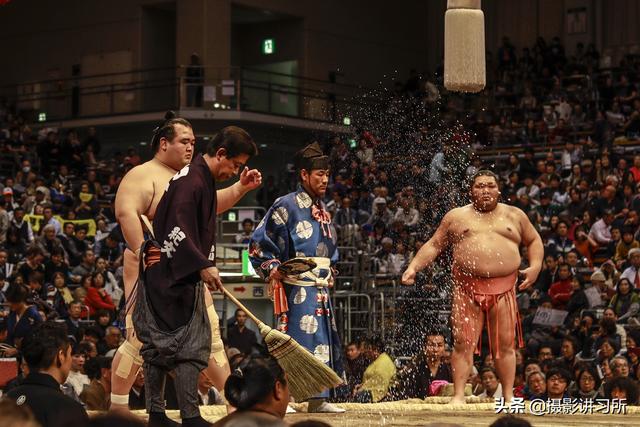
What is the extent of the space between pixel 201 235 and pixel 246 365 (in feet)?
2.40

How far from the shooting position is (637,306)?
286 inches

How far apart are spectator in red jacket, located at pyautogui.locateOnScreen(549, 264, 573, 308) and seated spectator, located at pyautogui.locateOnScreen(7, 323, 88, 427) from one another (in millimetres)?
5429

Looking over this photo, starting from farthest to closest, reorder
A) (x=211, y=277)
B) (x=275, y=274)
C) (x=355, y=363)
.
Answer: (x=355, y=363) → (x=275, y=274) → (x=211, y=277)

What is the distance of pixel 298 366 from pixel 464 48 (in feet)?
3.28

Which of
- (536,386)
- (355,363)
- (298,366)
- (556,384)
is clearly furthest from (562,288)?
(298,366)

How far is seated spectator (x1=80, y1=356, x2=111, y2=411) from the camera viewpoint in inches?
195

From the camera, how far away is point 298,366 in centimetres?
336

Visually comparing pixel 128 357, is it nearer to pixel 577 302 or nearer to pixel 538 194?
pixel 577 302

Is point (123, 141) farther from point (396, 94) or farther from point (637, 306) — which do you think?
point (637, 306)

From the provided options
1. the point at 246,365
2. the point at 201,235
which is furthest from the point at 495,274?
the point at 246,365

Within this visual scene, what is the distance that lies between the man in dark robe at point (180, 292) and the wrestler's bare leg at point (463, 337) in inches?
65.7

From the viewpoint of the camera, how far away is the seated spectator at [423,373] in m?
5.80

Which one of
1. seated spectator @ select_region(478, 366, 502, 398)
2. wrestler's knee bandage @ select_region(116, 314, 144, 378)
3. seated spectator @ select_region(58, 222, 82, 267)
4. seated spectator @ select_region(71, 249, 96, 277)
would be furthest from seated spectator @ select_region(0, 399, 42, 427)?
seated spectator @ select_region(58, 222, 82, 267)

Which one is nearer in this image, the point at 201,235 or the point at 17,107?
the point at 201,235
